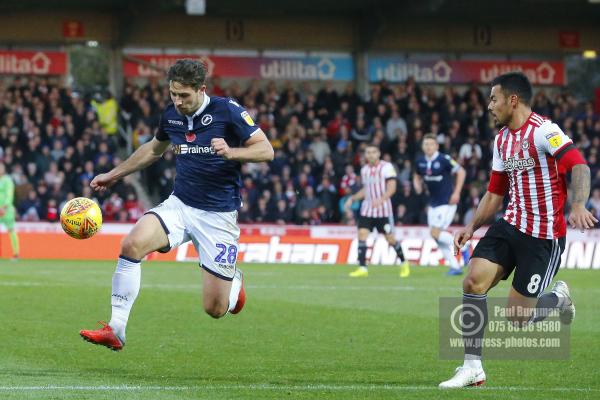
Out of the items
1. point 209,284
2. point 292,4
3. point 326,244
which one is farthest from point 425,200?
point 209,284

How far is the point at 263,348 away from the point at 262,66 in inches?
997

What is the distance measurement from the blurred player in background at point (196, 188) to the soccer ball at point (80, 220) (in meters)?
0.21

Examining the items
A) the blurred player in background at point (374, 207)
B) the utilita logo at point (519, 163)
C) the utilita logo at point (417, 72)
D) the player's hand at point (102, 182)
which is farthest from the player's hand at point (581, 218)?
the utilita logo at point (417, 72)

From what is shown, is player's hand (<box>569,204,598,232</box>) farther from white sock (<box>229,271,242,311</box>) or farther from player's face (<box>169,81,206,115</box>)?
white sock (<box>229,271,242,311</box>)

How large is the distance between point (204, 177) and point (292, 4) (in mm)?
26699

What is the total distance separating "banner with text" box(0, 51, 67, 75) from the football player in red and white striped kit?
26319 millimetres

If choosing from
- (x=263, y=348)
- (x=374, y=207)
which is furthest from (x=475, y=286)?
(x=374, y=207)

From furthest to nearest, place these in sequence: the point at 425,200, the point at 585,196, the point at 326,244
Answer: the point at 425,200, the point at 326,244, the point at 585,196

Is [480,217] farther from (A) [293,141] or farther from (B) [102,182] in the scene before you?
(A) [293,141]

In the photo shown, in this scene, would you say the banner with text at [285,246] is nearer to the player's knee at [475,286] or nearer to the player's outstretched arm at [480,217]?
the player's outstretched arm at [480,217]

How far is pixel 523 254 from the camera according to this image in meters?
8.52

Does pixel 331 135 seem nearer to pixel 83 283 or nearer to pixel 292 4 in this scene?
pixel 292 4

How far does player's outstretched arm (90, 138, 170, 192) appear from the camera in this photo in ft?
30.9

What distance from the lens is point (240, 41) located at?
117ft
